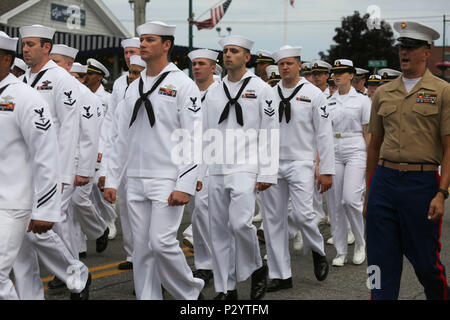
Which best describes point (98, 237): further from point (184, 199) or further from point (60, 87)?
point (184, 199)

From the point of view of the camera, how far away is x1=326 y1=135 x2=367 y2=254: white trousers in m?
8.34

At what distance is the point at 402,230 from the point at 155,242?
1858 millimetres

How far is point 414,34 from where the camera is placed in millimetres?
5047

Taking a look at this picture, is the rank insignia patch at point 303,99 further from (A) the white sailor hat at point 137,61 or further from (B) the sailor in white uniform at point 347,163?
(A) the white sailor hat at point 137,61

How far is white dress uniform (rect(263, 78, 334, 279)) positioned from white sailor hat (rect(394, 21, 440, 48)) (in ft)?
7.75

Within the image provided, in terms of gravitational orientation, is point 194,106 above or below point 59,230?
above

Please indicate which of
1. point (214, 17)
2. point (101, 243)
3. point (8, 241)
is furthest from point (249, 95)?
point (214, 17)

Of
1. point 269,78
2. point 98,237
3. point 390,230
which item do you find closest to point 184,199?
point 390,230

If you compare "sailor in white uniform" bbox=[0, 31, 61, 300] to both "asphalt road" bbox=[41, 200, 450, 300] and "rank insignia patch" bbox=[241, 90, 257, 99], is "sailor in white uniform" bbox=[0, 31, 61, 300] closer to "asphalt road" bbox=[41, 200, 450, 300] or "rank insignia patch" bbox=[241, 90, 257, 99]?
"asphalt road" bbox=[41, 200, 450, 300]

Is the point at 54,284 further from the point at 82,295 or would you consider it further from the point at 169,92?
the point at 169,92

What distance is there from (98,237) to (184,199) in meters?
3.32

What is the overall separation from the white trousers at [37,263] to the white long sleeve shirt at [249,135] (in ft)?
5.32

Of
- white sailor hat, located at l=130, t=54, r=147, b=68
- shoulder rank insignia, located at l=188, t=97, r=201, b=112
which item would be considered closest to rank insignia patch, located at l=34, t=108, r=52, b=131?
shoulder rank insignia, located at l=188, t=97, r=201, b=112

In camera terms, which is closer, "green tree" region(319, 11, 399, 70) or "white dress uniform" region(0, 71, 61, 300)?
"white dress uniform" region(0, 71, 61, 300)
